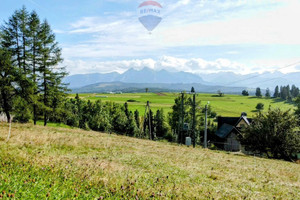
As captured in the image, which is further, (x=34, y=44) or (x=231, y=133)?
(x=231, y=133)

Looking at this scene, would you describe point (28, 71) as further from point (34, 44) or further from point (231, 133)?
point (231, 133)

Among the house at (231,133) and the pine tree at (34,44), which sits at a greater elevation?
the pine tree at (34,44)

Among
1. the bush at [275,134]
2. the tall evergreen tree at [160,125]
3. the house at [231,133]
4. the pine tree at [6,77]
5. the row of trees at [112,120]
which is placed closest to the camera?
the pine tree at [6,77]

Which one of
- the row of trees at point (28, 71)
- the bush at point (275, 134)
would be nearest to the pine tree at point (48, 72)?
the row of trees at point (28, 71)

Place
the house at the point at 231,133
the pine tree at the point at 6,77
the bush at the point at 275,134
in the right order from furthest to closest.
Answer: the house at the point at 231,133, the bush at the point at 275,134, the pine tree at the point at 6,77

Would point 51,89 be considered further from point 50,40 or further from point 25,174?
point 25,174

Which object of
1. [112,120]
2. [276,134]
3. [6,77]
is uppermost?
[6,77]

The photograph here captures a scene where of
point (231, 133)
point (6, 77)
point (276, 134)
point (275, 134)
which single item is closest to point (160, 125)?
point (231, 133)

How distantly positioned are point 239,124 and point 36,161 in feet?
228

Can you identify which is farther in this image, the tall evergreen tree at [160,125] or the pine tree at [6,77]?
the tall evergreen tree at [160,125]

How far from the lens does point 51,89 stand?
3744 centimetres

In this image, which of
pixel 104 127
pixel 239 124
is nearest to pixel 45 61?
pixel 104 127

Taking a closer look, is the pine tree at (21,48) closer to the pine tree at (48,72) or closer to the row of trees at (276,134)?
→ the pine tree at (48,72)

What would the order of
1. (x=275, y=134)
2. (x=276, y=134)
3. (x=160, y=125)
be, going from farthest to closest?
1. (x=160, y=125)
2. (x=276, y=134)
3. (x=275, y=134)
